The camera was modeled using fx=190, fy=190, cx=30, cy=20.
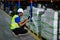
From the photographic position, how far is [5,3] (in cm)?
2064

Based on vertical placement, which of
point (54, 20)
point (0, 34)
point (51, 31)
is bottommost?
point (0, 34)

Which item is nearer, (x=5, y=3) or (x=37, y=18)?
(x=37, y=18)

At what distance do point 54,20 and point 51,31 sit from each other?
0.47 metres

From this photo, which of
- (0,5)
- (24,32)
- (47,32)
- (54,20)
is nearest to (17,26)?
(24,32)

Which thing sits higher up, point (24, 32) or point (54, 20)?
point (54, 20)

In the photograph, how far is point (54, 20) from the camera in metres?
6.98

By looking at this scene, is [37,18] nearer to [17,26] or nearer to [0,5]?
[17,26]

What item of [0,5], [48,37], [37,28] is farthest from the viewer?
[0,5]

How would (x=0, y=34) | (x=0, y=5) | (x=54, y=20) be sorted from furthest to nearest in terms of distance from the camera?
(x=0, y=5), (x=0, y=34), (x=54, y=20)

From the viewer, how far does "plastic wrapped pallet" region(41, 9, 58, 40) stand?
6984 millimetres

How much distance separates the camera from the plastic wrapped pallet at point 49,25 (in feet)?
22.9

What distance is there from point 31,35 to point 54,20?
8.53 feet

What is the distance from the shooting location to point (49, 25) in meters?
7.45

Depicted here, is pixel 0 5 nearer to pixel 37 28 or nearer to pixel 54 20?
pixel 37 28
